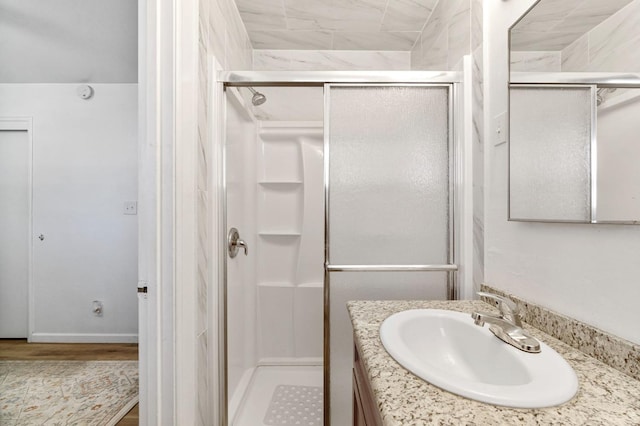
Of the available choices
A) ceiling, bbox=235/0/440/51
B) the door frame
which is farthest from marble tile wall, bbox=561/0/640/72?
the door frame

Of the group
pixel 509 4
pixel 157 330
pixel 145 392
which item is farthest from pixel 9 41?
pixel 509 4

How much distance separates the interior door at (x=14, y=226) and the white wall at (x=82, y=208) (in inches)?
4.2

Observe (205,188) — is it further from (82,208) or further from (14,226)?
(14,226)

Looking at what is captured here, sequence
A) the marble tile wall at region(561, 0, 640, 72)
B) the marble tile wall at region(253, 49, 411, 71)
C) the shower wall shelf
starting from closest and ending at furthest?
the marble tile wall at region(561, 0, 640, 72)
the marble tile wall at region(253, 49, 411, 71)
the shower wall shelf

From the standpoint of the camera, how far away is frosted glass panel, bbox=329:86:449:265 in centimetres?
142

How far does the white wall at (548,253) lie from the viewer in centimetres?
70

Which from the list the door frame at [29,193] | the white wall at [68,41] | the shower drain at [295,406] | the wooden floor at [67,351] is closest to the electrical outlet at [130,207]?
the door frame at [29,193]

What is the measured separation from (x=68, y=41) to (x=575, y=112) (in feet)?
9.46

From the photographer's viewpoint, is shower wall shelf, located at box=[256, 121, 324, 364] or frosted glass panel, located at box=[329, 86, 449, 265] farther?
shower wall shelf, located at box=[256, 121, 324, 364]

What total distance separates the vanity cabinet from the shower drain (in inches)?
32.9

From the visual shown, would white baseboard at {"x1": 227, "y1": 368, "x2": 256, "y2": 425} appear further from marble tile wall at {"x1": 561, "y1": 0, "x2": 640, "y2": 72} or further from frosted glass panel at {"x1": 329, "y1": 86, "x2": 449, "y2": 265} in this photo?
marble tile wall at {"x1": 561, "y1": 0, "x2": 640, "y2": 72}

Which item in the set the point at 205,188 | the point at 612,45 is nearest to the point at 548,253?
the point at 612,45

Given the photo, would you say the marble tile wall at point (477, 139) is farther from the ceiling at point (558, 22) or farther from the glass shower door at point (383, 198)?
the ceiling at point (558, 22)

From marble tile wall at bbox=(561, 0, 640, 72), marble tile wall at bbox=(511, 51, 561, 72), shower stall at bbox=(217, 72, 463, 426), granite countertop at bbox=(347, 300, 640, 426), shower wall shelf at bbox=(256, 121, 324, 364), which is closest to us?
granite countertop at bbox=(347, 300, 640, 426)
